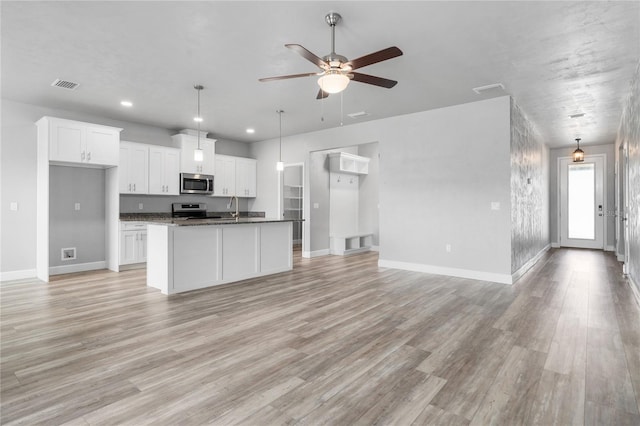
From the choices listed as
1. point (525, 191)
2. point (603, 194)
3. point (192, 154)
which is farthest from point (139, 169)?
point (603, 194)

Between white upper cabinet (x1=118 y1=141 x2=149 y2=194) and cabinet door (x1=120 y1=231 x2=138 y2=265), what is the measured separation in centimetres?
79

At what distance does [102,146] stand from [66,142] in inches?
20.0

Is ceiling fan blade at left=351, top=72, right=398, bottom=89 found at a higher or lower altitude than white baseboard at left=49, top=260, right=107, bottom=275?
higher

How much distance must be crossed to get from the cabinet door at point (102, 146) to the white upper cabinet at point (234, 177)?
2225 mm

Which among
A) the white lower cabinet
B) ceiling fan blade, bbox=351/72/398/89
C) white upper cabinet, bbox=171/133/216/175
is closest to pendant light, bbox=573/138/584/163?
ceiling fan blade, bbox=351/72/398/89

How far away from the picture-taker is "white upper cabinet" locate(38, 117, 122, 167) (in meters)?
5.36

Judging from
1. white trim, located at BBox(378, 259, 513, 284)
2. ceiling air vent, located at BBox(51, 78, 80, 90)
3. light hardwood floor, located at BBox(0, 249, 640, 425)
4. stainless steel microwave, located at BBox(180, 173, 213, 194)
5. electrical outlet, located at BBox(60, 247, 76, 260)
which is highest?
ceiling air vent, located at BBox(51, 78, 80, 90)

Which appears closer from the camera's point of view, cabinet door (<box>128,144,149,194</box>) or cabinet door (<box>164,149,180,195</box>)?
cabinet door (<box>128,144,149,194</box>)

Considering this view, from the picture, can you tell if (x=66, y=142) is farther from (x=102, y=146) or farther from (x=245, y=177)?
(x=245, y=177)

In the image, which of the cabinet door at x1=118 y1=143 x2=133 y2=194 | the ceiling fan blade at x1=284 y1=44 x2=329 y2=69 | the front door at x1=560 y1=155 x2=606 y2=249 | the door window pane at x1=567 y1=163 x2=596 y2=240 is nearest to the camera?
the ceiling fan blade at x1=284 y1=44 x2=329 y2=69

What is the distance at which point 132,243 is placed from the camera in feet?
20.4

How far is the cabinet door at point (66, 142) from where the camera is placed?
535 cm

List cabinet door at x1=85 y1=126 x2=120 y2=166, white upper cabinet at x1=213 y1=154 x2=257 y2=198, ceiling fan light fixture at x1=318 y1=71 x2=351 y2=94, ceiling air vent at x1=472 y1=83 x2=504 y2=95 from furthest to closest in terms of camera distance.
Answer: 1. white upper cabinet at x1=213 y1=154 x2=257 y2=198
2. cabinet door at x1=85 y1=126 x2=120 y2=166
3. ceiling air vent at x1=472 y1=83 x2=504 y2=95
4. ceiling fan light fixture at x1=318 y1=71 x2=351 y2=94

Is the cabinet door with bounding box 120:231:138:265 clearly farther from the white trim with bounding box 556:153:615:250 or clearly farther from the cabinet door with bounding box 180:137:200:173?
the white trim with bounding box 556:153:615:250
